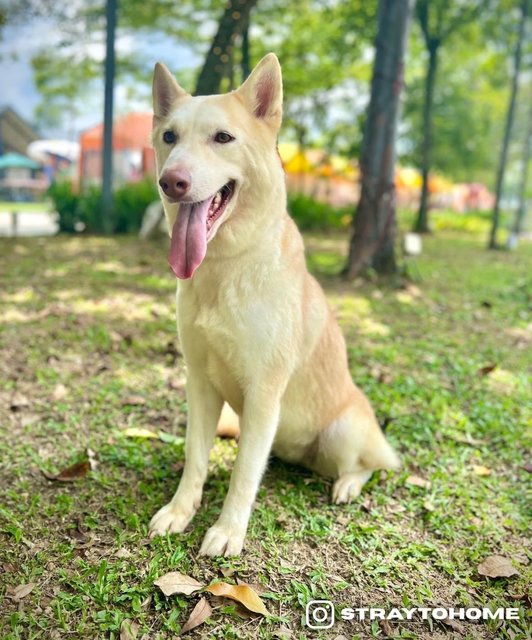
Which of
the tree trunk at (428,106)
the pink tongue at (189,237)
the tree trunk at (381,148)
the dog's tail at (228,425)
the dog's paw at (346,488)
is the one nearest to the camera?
the pink tongue at (189,237)

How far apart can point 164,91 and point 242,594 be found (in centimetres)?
206

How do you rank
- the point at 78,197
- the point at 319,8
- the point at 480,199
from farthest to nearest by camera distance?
the point at 480,199, the point at 319,8, the point at 78,197

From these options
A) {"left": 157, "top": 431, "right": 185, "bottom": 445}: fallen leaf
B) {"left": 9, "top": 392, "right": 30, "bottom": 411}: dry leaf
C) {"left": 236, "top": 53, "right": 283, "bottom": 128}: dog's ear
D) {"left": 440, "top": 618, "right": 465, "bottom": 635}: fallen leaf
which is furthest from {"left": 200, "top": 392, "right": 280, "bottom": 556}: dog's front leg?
{"left": 9, "top": 392, "right": 30, "bottom": 411}: dry leaf

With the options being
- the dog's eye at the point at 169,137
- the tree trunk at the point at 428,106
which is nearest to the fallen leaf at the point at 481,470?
the dog's eye at the point at 169,137

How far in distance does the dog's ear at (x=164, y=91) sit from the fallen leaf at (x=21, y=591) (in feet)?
6.40

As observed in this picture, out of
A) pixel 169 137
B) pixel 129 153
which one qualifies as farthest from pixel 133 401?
pixel 129 153

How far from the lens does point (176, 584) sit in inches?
84.0

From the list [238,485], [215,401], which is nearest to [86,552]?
[238,485]

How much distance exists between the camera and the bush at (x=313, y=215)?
16016mm

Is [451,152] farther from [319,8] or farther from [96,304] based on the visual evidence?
[96,304]

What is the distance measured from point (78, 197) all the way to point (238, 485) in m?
11.4

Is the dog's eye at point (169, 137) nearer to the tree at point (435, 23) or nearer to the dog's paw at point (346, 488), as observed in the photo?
the dog's paw at point (346, 488)

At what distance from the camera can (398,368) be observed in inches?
189

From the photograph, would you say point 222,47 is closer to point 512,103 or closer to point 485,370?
point 485,370
